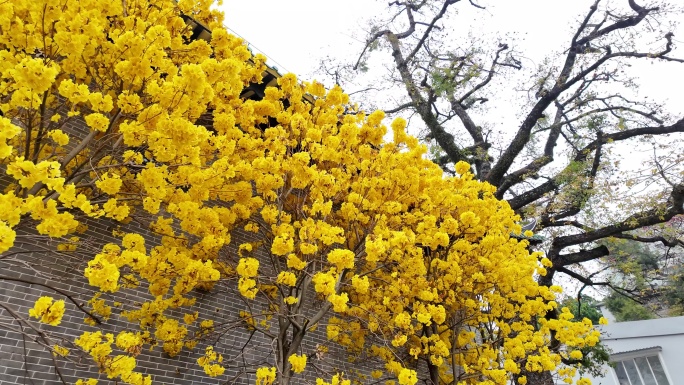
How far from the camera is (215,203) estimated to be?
5.44 m

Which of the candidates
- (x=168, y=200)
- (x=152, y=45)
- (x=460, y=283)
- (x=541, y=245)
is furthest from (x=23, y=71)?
(x=541, y=245)

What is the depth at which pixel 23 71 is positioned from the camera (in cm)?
224

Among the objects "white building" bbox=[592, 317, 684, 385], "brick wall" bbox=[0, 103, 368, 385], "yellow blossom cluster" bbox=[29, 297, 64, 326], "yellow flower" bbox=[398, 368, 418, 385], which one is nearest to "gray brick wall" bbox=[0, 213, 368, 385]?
"brick wall" bbox=[0, 103, 368, 385]

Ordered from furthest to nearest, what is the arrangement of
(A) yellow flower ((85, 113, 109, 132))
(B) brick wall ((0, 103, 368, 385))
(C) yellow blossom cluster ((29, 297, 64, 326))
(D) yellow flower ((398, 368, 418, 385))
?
(D) yellow flower ((398, 368, 418, 385)), (B) brick wall ((0, 103, 368, 385)), (A) yellow flower ((85, 113, 109, 132)), (C) yellow blossom cluster ((29, 297, 64, 326))

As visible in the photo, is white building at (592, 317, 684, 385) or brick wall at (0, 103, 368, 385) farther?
white building at (592, 317, 684, 385)

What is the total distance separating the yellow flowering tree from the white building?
29.2ft

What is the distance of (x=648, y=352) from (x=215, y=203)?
13527mm

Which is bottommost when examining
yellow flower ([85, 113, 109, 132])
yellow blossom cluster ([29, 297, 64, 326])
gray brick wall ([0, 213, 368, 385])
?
yellow blossom cluster ([29, 297, 64, 326])

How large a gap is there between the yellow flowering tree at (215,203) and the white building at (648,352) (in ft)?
29.2

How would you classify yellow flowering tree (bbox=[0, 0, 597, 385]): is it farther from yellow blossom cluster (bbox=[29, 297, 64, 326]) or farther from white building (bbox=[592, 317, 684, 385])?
white building (bbox=[592, 317, 684, 385])

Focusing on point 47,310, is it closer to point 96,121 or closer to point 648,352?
point 96,121

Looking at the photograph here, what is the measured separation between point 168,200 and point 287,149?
1489 millimetres

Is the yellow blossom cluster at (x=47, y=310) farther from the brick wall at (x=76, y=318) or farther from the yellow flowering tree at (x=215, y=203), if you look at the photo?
the brick wall at (x=76, y=318)

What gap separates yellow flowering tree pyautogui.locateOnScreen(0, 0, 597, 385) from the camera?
2684mm
